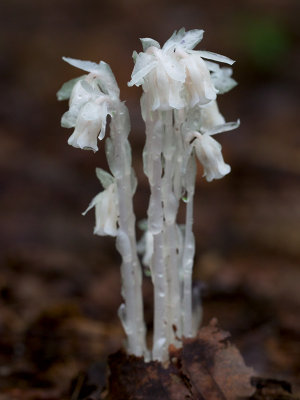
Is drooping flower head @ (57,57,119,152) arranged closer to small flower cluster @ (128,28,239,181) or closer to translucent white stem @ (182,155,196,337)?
small flower cluster @ (128,28,239,181)

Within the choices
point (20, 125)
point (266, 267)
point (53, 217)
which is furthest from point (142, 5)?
point (266, 267)

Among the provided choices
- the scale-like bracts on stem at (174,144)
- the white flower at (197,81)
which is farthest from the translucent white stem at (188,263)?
the white flower at (197,81)

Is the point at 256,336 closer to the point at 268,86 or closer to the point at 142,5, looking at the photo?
the point at 268,86

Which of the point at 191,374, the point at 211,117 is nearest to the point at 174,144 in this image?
the point at 211,117

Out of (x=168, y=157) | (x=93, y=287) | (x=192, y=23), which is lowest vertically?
(x=93, y=287)

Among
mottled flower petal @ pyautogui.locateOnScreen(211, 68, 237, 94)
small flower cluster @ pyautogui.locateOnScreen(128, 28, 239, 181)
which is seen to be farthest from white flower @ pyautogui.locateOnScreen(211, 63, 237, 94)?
small flower cluster @ pyautogui.locateOnScreen(128, 28, 239, 181)

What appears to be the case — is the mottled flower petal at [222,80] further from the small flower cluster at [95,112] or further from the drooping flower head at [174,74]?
the small flower cluster at [95,112]

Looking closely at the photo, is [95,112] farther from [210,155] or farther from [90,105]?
[210,155]
